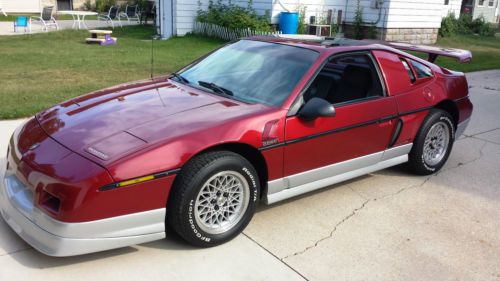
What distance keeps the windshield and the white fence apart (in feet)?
32.6

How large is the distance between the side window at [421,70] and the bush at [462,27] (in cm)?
1540

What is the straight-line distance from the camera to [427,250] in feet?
12.2

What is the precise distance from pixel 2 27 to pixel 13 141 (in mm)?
17869

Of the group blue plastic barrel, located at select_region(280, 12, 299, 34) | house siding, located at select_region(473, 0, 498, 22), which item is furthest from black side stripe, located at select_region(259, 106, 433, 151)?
house siding, located at select_region(473, 0, 498, 22)

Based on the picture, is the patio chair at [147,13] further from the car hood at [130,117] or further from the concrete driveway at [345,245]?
the car hood at [130,117]

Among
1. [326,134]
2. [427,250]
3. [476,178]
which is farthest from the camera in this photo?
[476,178]

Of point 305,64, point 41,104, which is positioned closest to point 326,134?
point 305,64

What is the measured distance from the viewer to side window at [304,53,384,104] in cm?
440

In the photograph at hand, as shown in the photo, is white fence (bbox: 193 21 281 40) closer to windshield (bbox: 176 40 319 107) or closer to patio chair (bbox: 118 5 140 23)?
patio chair (bbox: 118 5 140 23)

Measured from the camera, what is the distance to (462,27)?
21.9 metres

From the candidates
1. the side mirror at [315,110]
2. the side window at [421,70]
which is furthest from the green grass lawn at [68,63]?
the side window at [421,70]

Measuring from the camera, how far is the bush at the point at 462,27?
19203 mm

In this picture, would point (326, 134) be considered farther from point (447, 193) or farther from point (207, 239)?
point (447, 193)

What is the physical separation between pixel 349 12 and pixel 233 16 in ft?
14.1
